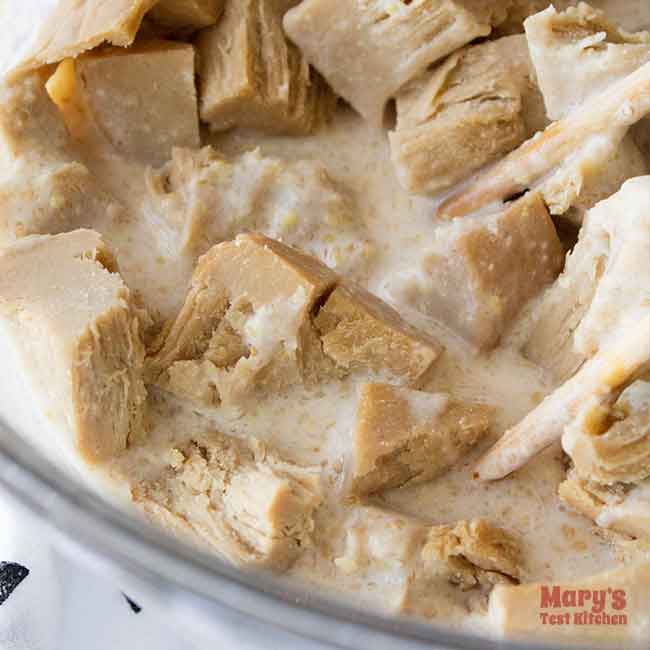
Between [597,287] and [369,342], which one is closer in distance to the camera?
[597,287]

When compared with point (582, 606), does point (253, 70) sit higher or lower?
higher

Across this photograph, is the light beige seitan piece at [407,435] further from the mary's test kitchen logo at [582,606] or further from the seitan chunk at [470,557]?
the mary's test kitchen logo at [582,606]

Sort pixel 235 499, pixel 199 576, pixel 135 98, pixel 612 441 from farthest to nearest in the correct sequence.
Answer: pixel 135 98
pixel 235 499
pixel 612 441
pixel 199 576

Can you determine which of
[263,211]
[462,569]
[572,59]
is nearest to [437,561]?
[462,569]

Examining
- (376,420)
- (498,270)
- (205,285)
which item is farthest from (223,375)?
(498,270)

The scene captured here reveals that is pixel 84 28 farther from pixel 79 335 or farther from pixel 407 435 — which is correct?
pixel 407 435

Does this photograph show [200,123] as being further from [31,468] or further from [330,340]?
[31,468]

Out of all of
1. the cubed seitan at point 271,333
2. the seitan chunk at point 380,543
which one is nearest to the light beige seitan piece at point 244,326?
the cubed seitan at point 271,333

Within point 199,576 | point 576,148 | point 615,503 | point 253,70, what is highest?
point 253,70
